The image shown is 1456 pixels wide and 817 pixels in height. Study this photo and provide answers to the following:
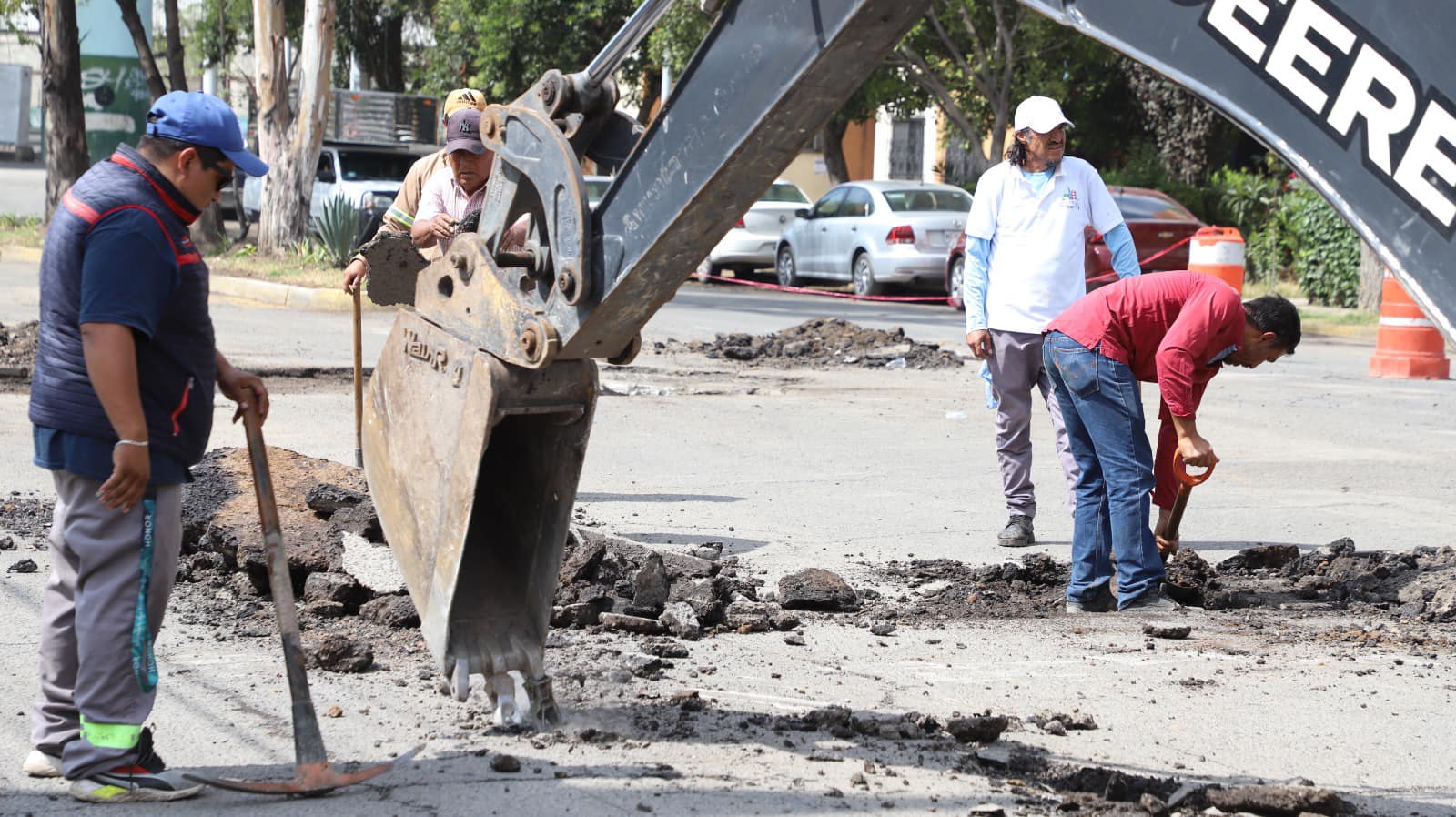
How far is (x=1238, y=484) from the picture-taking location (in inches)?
364

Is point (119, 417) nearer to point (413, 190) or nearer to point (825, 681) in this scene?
point (825, 681)

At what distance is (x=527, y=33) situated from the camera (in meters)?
36.7

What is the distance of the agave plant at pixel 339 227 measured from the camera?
813 inches

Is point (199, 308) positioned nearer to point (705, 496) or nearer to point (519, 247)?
point (519, 247)

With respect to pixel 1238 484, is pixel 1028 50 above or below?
above

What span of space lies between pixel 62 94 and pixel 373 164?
15.7 feet

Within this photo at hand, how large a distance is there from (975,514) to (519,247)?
4.39 meters

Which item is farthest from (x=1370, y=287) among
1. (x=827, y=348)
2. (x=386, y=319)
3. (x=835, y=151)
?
(x=835, y=151)

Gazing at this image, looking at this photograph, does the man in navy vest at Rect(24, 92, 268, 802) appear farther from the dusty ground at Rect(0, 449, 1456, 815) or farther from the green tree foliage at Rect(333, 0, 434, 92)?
the green tree foliage at Rect(333, 0, 434, 92)

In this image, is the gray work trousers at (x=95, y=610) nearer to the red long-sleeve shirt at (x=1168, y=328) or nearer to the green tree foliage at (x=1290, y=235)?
the red long-sleeve shirt at (x=1168, y=328)

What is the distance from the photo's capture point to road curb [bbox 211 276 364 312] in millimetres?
18266

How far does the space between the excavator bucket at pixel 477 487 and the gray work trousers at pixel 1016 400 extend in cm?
343

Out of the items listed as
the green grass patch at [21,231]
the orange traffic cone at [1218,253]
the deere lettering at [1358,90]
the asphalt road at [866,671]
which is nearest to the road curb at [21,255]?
the green grass patch at [21,231]

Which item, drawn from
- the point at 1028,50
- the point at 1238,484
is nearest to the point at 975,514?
the point at 1238,484
